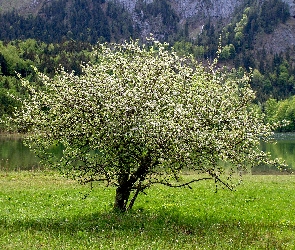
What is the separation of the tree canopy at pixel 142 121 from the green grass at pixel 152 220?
2.30 m

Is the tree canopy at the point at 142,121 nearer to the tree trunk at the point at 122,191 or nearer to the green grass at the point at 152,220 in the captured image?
the tree trunk at the point at 122,191

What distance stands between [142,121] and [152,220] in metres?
5.10

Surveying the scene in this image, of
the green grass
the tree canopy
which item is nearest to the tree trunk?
the tree canopy

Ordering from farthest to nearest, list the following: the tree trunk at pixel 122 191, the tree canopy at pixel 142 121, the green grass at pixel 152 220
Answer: the tree trunk at pixel 122 191, the tree canopy at pixel 142 121, the green grass at pixel 152 220

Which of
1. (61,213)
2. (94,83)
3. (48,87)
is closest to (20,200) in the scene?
(61,213)

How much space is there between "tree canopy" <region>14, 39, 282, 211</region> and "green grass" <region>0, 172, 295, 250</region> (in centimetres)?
230

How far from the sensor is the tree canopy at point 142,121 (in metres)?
19.0

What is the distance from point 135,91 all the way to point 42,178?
27.8 m

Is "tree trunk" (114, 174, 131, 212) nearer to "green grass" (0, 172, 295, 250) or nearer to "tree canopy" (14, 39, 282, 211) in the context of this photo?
"tree canopy" (14, 39, 282, 211)

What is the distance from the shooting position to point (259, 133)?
20547 millimetres

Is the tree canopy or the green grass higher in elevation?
the tree canopy

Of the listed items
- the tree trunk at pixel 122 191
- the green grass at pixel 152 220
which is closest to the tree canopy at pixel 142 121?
the tree trunk at pixel 122 191

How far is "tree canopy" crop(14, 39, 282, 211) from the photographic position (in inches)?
749

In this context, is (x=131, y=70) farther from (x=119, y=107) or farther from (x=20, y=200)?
(x=20, y=200)
